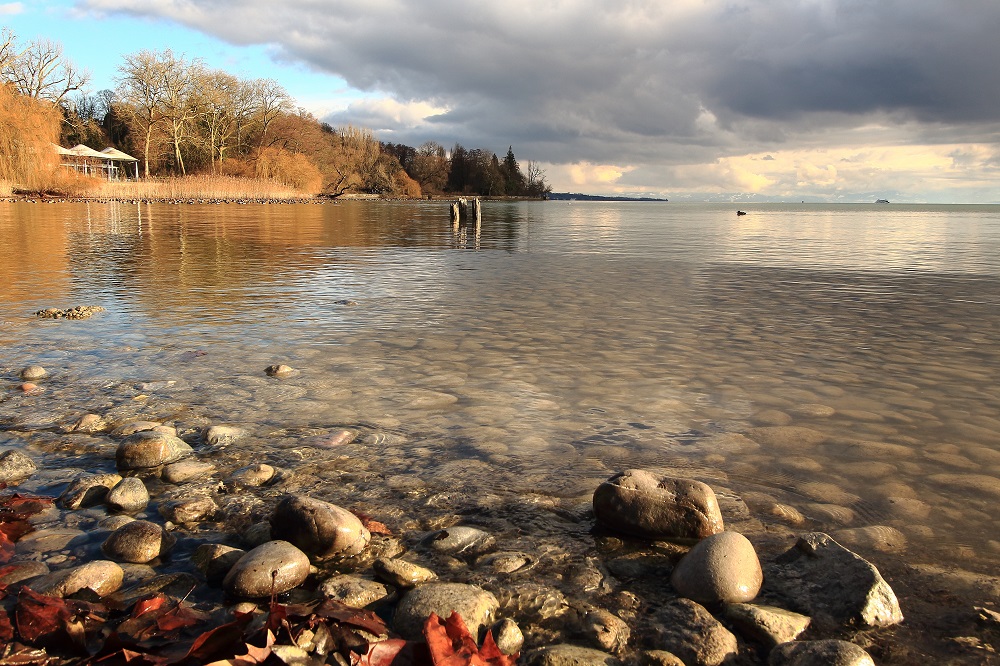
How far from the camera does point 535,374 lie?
6094mm

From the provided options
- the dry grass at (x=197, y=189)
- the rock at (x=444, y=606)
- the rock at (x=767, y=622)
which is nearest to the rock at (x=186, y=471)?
the rock at (x=444, y=606)

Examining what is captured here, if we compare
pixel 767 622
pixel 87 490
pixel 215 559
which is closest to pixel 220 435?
pixel 87 490

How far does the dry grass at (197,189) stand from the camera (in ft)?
174

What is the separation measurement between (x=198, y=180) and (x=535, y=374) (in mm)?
61624

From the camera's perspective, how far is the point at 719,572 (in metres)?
2.68

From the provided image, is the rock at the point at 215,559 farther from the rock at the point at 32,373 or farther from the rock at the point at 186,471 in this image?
the rock at the point at 32,373

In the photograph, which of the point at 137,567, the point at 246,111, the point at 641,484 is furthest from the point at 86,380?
the point at 246,111

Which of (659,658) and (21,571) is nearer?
(659,658)

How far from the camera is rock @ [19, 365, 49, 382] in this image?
5431 millimetres

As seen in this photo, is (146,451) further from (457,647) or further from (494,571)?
(457,647)

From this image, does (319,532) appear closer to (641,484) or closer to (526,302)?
(641,484)

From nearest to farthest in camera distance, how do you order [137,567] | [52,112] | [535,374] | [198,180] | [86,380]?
[137,567] → [86,380] → [535,374] → [52,112] → [198,180]

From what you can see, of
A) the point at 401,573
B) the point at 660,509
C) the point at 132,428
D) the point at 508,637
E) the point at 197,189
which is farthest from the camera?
the point at 197,189

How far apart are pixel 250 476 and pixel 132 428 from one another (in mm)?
1344
